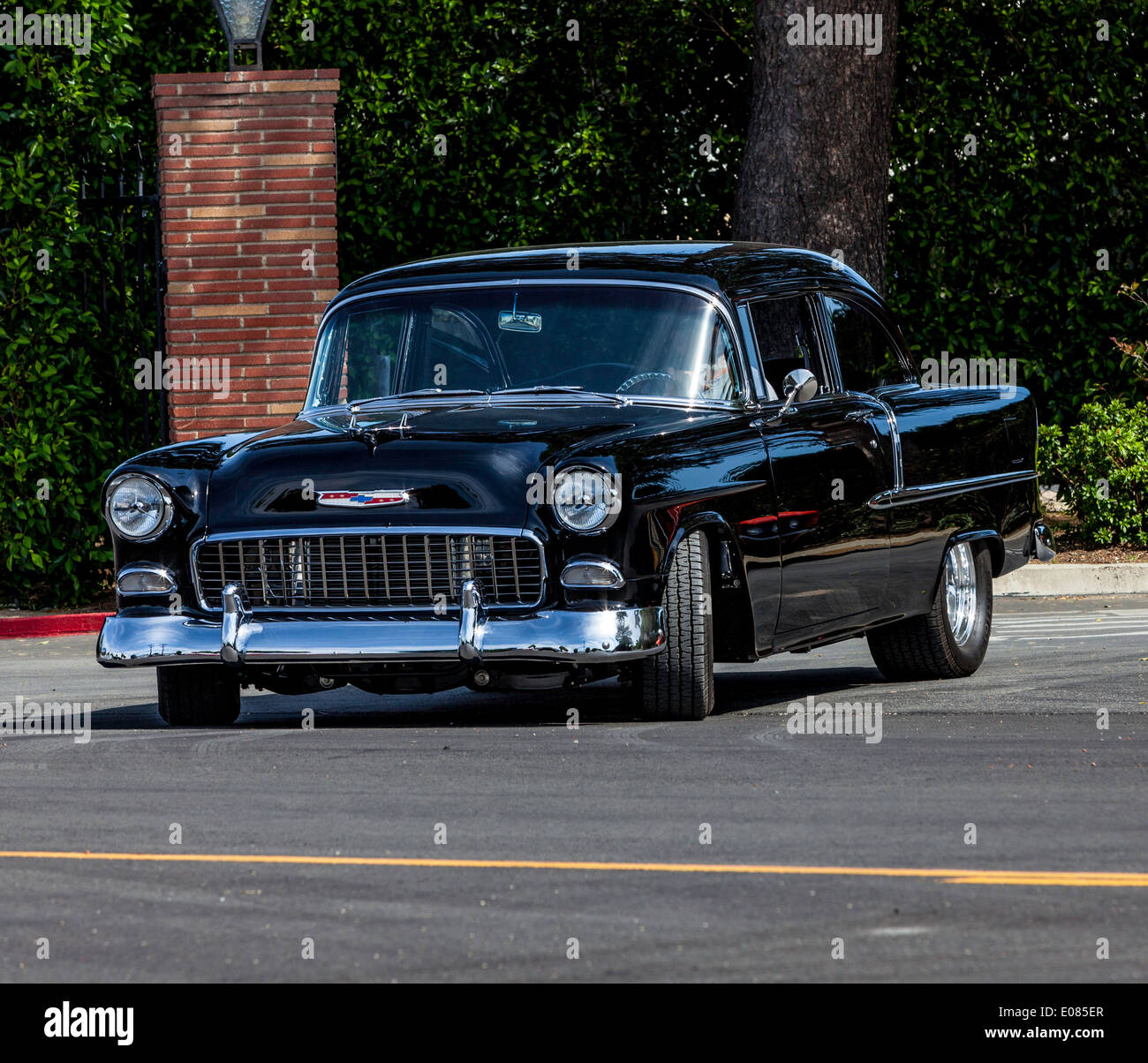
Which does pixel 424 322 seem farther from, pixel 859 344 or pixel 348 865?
pixel 348 865

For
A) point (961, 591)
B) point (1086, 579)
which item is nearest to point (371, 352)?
point (961, 591)


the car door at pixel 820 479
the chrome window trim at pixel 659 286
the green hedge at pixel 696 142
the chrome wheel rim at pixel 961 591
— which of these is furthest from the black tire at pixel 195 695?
the green hedge at pixel 696 142

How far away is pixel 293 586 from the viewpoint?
8.46 m

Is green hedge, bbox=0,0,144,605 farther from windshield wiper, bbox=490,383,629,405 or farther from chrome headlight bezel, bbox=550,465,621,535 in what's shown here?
chrome headlight bezel, bbox=550,465,621,535

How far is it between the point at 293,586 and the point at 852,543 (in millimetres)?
2402

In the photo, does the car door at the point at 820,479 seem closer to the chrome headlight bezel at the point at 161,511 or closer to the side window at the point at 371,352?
the side window at the point at 371,352

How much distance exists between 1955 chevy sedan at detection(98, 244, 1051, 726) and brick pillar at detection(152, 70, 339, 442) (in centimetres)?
515

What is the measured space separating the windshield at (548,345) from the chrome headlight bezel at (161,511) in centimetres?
112

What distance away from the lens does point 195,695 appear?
29.8 ft

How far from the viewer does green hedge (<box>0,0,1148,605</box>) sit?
17.6m

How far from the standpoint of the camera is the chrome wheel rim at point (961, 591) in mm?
10500

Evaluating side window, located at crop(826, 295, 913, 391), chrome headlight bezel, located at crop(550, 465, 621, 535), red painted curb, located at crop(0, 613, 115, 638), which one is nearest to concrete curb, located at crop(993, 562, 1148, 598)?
side window, located at crop(826, 295, 913, 391)

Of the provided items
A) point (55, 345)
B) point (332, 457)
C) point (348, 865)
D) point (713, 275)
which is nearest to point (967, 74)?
point (55, 345)

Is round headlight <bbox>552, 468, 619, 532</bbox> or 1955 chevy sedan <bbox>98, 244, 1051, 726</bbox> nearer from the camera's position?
round headlight <bbox>552, 468, 619, 532</bbox>
